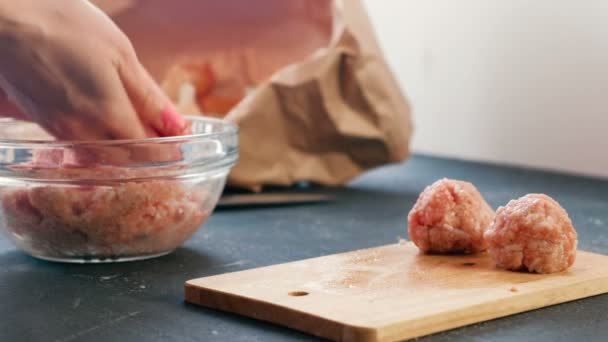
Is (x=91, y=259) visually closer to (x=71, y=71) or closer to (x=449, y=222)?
(x=71, y=71)

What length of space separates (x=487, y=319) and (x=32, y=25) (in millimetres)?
547

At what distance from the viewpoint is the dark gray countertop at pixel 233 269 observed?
0.77 m

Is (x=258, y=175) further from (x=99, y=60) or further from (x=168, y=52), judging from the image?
(x=99, y=60)

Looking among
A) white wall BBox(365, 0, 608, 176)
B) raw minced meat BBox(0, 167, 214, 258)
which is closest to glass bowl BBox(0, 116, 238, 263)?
raw minced meat BBox(0, 167, 214, 258)

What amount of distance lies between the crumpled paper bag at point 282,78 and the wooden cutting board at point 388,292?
62 centimetres

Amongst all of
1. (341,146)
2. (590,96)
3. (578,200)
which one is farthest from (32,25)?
(590,96)

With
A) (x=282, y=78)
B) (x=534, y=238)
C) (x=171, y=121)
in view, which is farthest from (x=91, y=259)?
(x=282, y=78)

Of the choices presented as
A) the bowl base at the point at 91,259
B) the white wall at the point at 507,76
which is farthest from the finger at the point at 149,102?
the white wall at the point at 507,76

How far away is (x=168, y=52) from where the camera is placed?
174 centimetres

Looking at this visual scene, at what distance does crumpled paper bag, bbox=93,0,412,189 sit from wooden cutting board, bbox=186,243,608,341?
616 millimetres

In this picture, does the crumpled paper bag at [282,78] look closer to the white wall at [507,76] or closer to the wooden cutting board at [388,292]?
the white wall at [507,76]

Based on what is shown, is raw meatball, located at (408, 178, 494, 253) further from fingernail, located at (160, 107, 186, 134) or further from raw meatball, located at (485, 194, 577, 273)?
fingernail, located at (160, 107, 186, 134)

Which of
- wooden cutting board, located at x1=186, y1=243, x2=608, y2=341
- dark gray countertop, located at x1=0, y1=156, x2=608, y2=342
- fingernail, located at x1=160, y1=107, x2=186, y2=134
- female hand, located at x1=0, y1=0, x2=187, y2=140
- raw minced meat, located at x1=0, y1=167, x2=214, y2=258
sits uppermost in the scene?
female hand, located at x1=0, y1=0, x2=187, y2=140

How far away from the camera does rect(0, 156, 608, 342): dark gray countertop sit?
77cm
